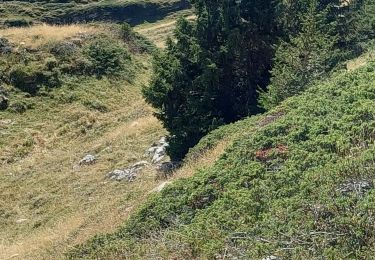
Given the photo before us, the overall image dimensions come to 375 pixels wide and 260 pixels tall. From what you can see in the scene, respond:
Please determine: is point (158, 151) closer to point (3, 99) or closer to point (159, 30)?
point (3, 99)

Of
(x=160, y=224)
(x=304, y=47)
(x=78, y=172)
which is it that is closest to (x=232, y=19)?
(x=304, y=47)

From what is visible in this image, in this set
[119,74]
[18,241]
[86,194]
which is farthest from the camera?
[119,74]

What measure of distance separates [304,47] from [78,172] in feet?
34.4

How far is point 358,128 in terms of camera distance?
9383 mm

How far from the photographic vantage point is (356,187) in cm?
754

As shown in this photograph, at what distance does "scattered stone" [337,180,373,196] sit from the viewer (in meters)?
7.46

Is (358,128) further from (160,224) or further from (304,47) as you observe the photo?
(304,47)

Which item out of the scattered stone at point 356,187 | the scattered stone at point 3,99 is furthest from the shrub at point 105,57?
the scattered stone at point 356,187

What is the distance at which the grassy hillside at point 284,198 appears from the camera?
22.8ft

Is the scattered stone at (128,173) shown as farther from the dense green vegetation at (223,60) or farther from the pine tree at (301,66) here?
the pine tree at (301,66)

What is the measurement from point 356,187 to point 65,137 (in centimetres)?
2072

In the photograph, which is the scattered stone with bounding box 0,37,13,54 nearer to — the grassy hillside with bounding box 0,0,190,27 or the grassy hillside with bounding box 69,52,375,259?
the grassy hillside with bounding box 0,0,190,27

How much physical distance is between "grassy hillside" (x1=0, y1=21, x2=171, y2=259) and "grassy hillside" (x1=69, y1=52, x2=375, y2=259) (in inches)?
120

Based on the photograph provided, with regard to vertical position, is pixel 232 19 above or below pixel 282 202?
above
